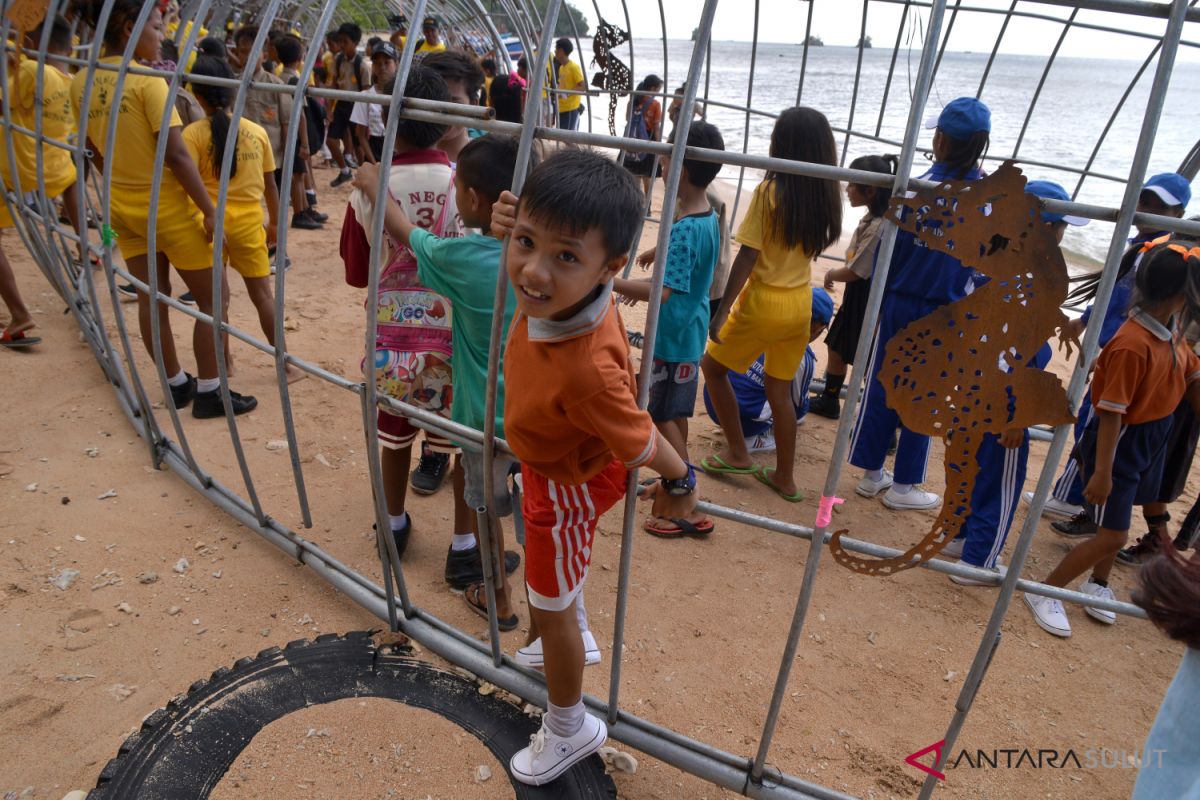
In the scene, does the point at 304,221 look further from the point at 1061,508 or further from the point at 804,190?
the point at 1061,508

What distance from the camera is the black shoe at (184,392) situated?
12.1 ft

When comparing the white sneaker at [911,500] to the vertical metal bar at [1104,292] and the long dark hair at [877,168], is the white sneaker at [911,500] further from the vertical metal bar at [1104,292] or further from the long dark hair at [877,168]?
the vertical metal bar at [1104,292]

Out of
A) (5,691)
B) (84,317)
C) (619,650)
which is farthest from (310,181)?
(619,650)

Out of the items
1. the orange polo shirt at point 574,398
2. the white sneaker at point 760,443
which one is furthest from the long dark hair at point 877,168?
the orange polo shirt at point 574,398

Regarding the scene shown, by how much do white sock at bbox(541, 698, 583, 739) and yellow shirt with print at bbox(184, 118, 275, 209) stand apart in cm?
284

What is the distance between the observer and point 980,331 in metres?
1.25

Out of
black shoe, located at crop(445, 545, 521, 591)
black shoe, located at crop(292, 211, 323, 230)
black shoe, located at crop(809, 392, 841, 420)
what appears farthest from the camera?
black shoe, located at crop(292, 211, 323, 230)

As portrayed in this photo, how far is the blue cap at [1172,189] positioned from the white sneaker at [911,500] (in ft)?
4.79

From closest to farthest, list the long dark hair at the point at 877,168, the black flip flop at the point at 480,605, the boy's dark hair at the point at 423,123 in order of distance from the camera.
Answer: the boy's dark hair at the point at 423,123, the black flip flop at the point at 480,605, the long dark hair at the point at 877,168

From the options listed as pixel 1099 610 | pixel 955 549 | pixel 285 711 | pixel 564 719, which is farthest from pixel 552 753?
pixel 1099 610

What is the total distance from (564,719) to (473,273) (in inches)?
43.2

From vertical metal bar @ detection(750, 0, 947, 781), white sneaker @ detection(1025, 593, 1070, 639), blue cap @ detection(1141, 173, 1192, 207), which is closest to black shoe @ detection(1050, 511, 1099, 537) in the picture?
white sneaker @ detection(1025, 593, 1070, 639)

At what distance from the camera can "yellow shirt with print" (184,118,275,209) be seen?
3.50 meters

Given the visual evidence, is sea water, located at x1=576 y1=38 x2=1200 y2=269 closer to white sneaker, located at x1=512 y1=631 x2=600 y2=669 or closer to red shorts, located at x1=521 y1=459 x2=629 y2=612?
red shorts, located at x1=521 y1=459 x2=629 y2=612
